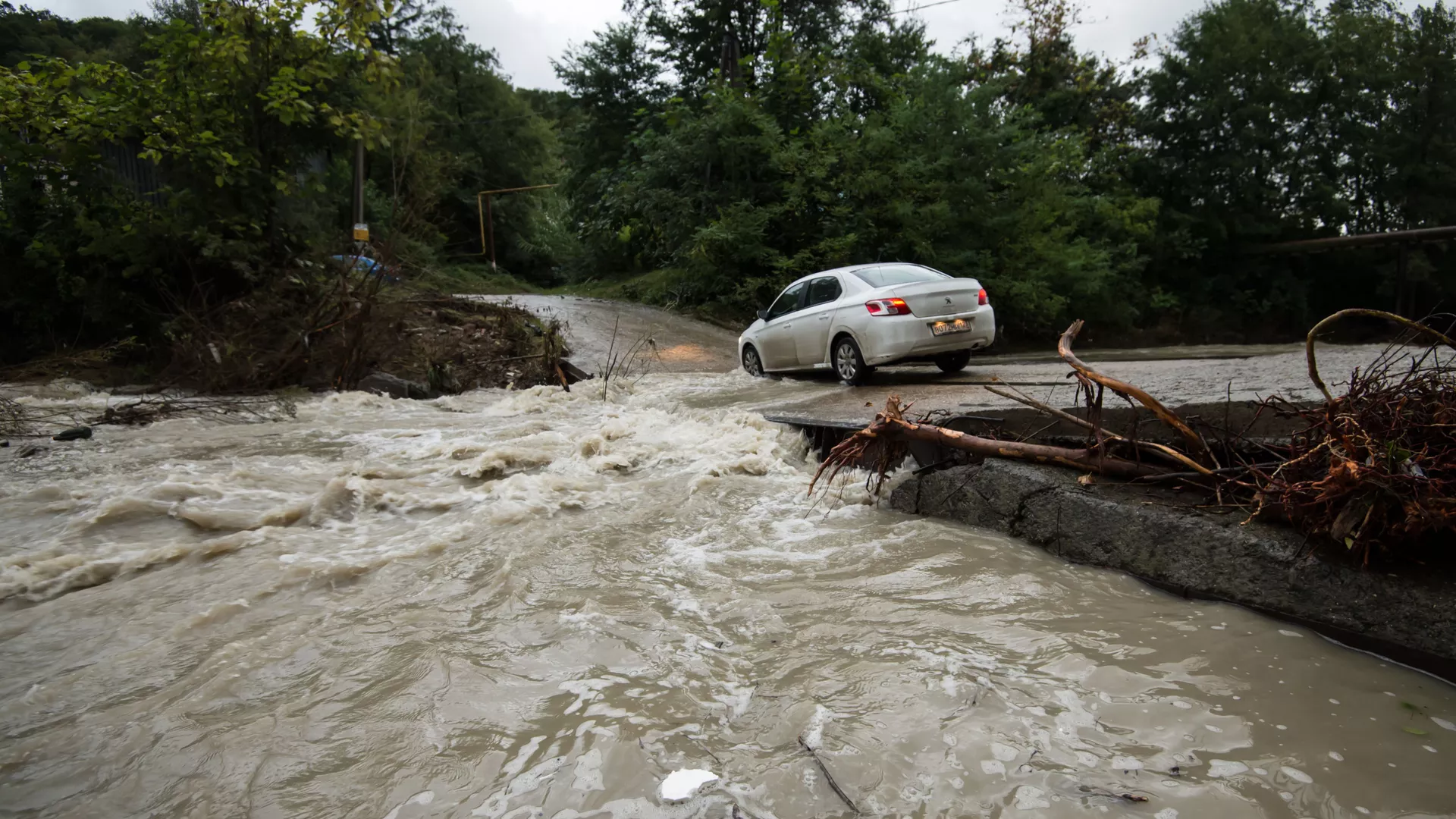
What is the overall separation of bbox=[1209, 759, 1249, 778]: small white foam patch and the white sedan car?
7.15 meters

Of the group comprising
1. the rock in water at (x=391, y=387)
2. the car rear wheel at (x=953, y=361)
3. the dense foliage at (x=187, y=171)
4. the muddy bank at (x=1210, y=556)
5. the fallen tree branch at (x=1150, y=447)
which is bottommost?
the muddy bank at (x=1210, y=556)

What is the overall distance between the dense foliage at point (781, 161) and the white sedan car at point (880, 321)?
5868 millimetres

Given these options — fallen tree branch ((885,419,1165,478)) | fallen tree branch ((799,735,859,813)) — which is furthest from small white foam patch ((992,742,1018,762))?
fallen tree branch ((885,419,1165,478))

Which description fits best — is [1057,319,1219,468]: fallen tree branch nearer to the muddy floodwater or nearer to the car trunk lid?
the muddy floodwater

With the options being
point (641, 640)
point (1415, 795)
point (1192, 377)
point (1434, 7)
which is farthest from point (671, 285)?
point (1434, 7)

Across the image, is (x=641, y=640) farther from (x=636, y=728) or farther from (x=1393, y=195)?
(x=1393, y=195)

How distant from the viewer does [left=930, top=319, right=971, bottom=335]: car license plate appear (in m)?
9.39

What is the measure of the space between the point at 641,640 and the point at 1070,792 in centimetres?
176

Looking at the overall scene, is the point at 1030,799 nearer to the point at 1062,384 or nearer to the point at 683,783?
the point at 683,783

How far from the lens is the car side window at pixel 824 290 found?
10.6 metres

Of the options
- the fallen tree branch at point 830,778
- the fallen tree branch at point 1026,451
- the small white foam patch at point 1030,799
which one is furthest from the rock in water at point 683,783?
the fallen tree branch at point 1026,451

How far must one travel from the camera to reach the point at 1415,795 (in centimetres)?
228

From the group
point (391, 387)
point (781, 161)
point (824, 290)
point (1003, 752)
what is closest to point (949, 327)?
point (824, 290)

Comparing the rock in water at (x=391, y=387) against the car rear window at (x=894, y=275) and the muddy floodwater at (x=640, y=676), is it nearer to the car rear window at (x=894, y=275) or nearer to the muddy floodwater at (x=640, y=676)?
the muddy floodwater at (x=640, y=676)
